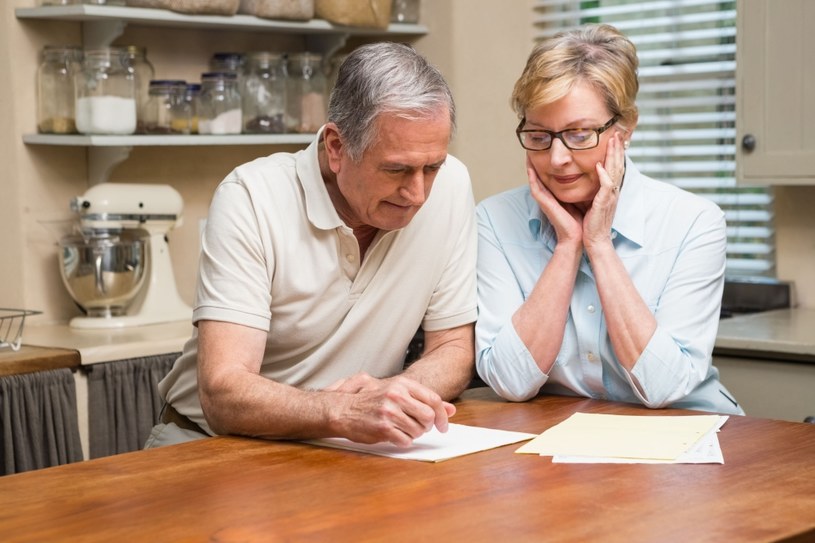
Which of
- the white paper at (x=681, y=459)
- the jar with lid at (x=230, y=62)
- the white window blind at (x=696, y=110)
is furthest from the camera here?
the white window blind at (x=696, y=110)

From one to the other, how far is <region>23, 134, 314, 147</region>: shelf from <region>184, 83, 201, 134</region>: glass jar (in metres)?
0.07

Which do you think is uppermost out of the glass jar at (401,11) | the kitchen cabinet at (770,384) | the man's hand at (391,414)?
the glass jar at (401,11)

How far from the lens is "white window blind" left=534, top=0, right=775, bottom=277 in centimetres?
376

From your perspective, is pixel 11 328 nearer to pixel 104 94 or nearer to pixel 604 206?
pixel 104 94

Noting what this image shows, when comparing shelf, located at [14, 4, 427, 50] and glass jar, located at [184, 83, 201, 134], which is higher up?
shelf, located at [14, 4, 427, 50]

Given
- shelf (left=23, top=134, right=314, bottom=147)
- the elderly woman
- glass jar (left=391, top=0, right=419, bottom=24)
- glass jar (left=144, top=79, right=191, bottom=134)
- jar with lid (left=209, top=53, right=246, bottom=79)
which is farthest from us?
glass jar (left=391, top=0, right=419, bottom=24)

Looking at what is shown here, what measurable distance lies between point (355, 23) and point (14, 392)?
66.9 inches

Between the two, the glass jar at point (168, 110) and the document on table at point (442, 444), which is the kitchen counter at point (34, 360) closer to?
the glass jar at point (168, 110)

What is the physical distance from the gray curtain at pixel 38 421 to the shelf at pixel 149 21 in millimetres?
1040

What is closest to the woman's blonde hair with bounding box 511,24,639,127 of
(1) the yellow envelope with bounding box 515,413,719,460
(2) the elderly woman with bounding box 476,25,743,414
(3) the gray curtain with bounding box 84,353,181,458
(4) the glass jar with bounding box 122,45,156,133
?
(2) the elderly woman with bounding box 476,25,743,414

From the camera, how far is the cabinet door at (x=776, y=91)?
3.29m

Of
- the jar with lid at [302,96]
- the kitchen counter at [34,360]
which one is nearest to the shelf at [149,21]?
the jar with lid at [302,96]

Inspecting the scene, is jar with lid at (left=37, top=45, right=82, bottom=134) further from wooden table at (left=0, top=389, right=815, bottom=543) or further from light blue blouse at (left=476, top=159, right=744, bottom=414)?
wooden table at (left=0, top=389, right=815, bottom=543)

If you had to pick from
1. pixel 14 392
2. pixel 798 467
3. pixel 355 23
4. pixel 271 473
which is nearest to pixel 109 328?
pixel 14 392
